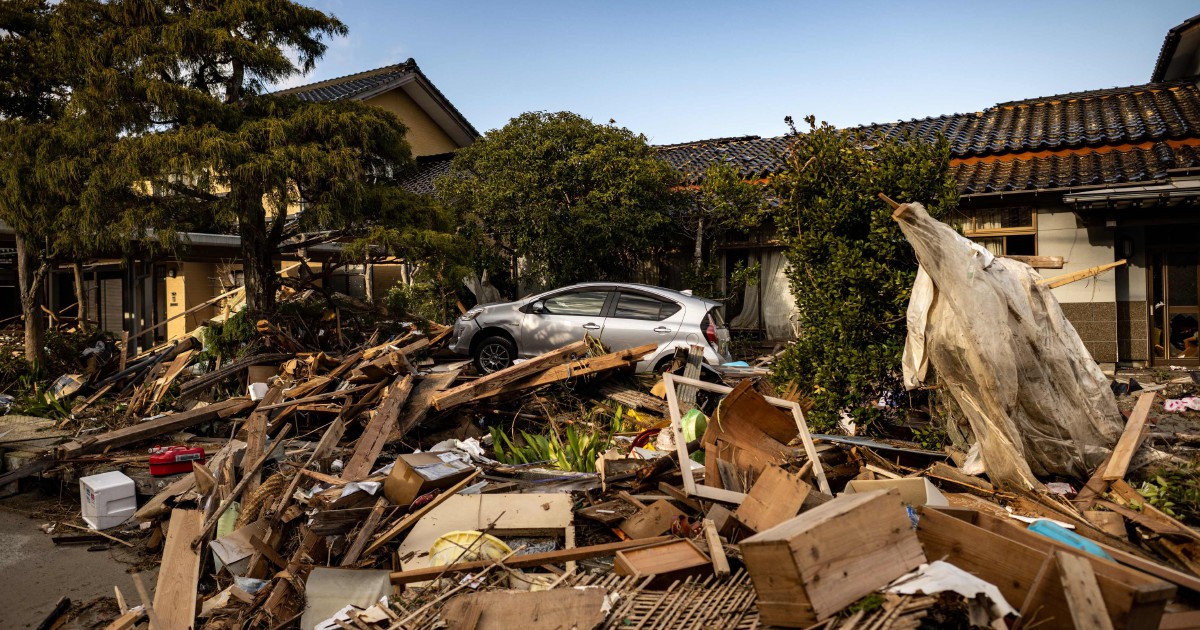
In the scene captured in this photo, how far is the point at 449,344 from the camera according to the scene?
10.1 meters

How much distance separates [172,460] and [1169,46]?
18173 mm

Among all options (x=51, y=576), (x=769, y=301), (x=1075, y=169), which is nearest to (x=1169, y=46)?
(x=1075, y=169)

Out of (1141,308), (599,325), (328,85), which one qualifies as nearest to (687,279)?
(599,325)

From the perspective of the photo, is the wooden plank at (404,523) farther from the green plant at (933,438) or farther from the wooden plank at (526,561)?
the green plant at (933,438)

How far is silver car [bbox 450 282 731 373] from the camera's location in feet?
29.1

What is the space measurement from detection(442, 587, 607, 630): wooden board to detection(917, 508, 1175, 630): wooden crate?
5.87 ft

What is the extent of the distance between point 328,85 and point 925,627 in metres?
23.4

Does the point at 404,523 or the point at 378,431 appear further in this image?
the point at 378,431

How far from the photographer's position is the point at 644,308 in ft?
30.5

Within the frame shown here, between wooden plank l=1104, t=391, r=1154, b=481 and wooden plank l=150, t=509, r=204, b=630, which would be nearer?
wooden plank l=150, t=509, r=204, b=630

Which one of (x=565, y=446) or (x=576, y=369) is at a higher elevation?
(x=576, y=369)

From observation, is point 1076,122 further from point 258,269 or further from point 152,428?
point 152,428

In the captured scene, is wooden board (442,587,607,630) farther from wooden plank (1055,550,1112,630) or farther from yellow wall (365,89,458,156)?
yellow wall (365,89,458,156)

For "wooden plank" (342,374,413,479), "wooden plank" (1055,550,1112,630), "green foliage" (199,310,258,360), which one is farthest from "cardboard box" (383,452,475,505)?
"green foliage" (199,310,258,360)
